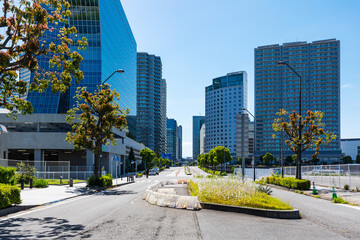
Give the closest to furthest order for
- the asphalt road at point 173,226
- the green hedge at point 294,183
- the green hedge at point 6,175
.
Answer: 1. the asphalt road at point 173,226
2. the green hedge at point 6,175
3. the green hedge at point 294,183

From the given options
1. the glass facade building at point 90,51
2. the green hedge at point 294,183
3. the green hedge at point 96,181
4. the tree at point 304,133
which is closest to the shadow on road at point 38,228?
the green hedge at point 96,181

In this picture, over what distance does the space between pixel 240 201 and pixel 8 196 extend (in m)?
10.1

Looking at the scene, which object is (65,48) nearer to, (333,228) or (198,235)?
(198,235)

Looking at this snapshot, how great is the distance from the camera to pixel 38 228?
1010cm

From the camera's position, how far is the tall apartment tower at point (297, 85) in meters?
170

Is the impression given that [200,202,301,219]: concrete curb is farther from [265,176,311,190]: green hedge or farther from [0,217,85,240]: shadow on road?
[265,176,311,190]: green hedge

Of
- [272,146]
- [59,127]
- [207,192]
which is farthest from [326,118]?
[207,192]

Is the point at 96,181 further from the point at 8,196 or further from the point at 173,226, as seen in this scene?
the point at 173,226

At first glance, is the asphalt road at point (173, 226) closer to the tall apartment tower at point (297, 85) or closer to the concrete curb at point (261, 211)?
the concrete curb at point (261, 211)

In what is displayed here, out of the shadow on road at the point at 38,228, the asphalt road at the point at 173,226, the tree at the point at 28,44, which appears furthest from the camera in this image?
the tree at the point at 28,44

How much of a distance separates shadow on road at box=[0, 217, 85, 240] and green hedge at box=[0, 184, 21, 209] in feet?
6.04

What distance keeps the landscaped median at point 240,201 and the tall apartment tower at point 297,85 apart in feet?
523

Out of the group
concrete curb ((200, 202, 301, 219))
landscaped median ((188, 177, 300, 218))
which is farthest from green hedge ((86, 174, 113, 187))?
concrete curb ((200, 202, 301, 219))

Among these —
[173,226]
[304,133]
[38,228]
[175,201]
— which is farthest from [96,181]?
[173,226]
